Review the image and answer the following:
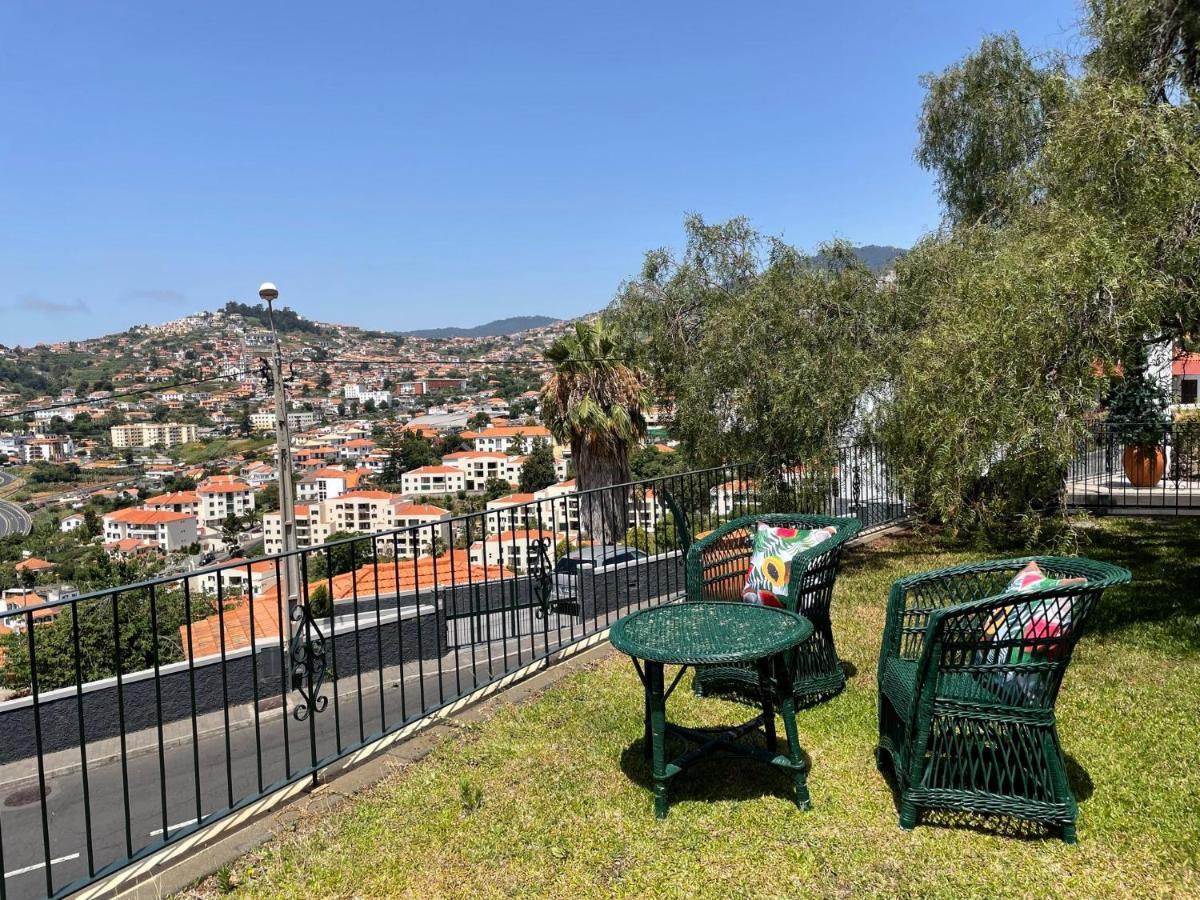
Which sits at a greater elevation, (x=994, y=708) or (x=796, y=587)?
(x=796, y=587)

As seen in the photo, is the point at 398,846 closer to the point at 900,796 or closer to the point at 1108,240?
the point at 900,796

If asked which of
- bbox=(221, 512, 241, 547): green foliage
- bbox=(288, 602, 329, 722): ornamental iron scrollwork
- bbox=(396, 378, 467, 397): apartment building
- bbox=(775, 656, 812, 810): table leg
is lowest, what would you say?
bbox=(221, 512, 241, 547): green foliage

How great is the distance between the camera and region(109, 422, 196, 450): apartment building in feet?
196

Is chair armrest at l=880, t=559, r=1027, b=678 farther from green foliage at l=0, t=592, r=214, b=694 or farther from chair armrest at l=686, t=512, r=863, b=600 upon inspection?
green foliage at l=0, t=592, r=214, b=694

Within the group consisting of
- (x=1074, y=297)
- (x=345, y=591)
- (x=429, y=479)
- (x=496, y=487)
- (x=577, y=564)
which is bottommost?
(x=496, y=487)

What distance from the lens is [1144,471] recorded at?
10266 mm

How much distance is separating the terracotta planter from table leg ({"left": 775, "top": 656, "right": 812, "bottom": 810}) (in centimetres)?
956

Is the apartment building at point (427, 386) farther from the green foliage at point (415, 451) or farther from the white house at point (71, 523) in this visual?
the white house at point (71, 523)

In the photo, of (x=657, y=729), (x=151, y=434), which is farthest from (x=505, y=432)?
(x=657, y=729)

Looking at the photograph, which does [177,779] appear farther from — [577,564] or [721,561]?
[721,561]

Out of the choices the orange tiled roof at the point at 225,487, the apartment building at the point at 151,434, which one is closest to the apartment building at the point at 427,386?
the apartment building at the point at 151,434

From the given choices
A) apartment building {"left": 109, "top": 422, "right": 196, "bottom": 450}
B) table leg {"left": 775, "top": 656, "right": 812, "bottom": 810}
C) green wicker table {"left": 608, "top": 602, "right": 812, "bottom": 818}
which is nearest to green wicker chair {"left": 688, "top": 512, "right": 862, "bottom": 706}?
green wicker table {"left": 608, "top": 602, "right": 812, "bottom": 818}

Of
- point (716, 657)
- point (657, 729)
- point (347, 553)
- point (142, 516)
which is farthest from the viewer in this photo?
point (142, 516)

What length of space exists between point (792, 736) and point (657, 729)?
51cm
